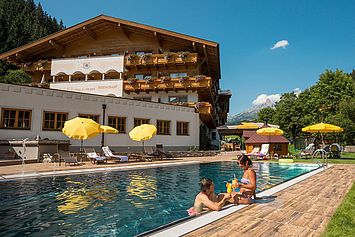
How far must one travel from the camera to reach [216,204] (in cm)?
457

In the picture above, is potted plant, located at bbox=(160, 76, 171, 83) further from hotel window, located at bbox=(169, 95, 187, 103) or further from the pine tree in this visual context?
the pine tree

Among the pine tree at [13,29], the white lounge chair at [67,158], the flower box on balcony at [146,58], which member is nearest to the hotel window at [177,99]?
the flower box on balcony at [146,58]

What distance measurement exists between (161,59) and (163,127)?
8052 mm

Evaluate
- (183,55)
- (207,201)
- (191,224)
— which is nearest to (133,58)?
→ (183,55)

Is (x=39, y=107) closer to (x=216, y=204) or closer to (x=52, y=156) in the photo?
(x=52, y=156)

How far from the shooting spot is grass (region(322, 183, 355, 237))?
3336mm

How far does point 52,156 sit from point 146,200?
10.0 m

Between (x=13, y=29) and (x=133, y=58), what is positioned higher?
(x=13, y=29)

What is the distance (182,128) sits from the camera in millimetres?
23422

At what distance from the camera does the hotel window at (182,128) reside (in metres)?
23.1

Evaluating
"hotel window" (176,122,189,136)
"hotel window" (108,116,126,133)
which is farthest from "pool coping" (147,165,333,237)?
"hotel window" (176,122,189,136)

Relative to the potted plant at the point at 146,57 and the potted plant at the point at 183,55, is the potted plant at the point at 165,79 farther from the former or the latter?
the potted plant at the point at 146,57

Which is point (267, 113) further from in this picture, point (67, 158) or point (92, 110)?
point (67, 158)

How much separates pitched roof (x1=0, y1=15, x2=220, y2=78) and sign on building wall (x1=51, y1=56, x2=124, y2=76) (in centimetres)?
285
